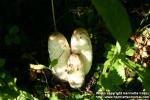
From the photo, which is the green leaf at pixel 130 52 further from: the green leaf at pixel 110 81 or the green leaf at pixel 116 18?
the green leaf at pixel 116 18

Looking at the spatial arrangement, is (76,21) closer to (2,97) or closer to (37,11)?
(37,11)

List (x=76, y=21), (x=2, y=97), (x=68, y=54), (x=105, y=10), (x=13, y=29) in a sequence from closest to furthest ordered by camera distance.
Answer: (x=105, y=10) < (x=2, y=97) < (x=68, y=54) < (x=13, y=29) < (x=76, y=21)

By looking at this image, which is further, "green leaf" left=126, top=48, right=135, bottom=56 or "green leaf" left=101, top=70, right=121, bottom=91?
"green leaf" left=126, top=48, right=135, bottom=56

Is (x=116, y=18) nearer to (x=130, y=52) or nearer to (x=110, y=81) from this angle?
(x=110, y=81)

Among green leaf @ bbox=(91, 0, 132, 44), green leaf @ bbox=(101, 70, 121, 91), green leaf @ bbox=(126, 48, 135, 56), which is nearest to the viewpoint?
green leaf @ bbox=(91, 0, 132, 44)

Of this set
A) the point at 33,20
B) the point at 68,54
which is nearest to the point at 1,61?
the point at 68,54

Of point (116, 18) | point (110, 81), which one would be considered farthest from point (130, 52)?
point (116, 18)

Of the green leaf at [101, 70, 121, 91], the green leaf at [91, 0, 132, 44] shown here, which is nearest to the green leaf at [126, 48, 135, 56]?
the green leaf at [101, 70, 121, 91]

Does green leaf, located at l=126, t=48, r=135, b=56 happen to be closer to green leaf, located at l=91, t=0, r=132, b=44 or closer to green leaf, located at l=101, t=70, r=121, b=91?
green leaf, located at l=101, t=70, r=121, b=91
